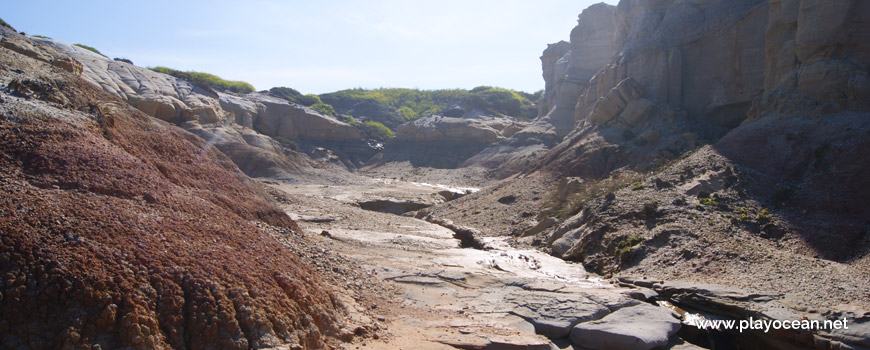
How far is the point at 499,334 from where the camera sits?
8273 millimetres

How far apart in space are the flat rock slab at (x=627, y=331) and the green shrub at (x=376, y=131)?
5515 centimetres

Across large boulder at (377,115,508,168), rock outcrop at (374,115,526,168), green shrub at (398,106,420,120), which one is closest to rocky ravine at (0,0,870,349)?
rock outcrop at (374,115,526,168)

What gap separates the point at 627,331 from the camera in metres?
8.41

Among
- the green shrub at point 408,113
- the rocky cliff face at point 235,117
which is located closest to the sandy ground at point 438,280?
the rocky cliff face at point 235,117

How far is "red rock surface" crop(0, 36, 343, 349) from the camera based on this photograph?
16.9ft

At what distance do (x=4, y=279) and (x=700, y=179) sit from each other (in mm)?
17592

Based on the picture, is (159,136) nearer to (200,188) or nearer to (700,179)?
(200,188)

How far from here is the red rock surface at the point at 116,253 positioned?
514 cm

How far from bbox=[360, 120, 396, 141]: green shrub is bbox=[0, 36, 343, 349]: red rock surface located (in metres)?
54.0

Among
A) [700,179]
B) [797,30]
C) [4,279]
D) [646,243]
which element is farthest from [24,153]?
[797,30]

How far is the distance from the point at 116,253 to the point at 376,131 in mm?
60012

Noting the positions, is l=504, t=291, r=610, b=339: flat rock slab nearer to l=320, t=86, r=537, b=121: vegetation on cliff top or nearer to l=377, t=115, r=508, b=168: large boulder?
l=377, t=115, r=508, b=168: large boulder

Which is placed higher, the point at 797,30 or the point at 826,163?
the point at 797,30

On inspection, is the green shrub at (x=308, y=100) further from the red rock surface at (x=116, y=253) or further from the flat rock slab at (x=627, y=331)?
the flat rock slab at (x=627, y=331)
